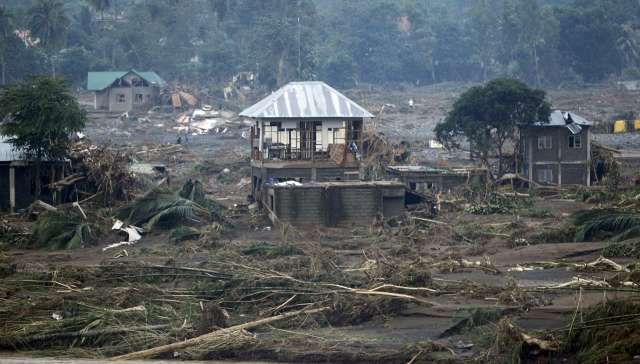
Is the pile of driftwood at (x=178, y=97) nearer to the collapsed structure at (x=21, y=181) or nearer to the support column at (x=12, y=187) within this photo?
the collapsed structure at (x=21, y=181)

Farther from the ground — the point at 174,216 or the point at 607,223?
the point at 607,223

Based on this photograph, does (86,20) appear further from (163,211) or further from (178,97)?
(163,211)

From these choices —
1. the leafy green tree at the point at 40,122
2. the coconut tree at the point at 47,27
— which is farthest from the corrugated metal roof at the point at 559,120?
the coconut tree at the point at 47,27

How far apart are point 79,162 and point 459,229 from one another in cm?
1439

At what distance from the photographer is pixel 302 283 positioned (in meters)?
18.2

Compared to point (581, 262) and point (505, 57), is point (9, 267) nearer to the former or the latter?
point (581, 262)

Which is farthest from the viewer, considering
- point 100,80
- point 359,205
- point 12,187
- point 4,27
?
point 4,27

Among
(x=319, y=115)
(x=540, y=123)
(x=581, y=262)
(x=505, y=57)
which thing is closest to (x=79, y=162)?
(x=319, y=115)

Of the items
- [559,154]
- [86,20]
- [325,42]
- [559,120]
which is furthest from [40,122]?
[86,20]

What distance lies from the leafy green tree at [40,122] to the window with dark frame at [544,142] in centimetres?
2171

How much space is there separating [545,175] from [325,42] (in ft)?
199

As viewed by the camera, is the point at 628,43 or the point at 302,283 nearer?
the point at 302,283

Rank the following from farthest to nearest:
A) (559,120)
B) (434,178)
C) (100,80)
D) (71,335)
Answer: (100,80) < (559,120) < (434,178) < (71,335)

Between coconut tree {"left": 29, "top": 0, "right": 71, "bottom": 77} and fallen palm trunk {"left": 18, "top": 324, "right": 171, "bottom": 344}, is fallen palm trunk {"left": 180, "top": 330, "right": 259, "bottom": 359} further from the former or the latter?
coconut tree {"left": 29, "top": 0, "right": 71, "bottom": 77}
